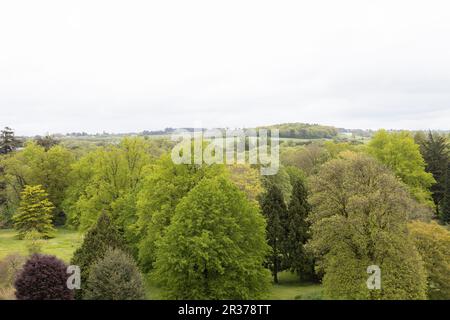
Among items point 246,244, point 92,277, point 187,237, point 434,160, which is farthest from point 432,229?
point 434,160

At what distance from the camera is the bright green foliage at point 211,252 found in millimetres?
26109

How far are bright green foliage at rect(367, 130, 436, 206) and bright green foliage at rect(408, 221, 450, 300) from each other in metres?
21.2

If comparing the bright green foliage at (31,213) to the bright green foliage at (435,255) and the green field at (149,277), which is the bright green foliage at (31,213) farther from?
the bright green foliage at (435,255)

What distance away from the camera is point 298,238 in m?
36.1

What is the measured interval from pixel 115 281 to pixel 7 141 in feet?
228

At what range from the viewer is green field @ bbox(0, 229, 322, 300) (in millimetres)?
31656

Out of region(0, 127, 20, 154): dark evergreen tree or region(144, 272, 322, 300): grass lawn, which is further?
region(0, 127, 20, 154): dark evergreen tree

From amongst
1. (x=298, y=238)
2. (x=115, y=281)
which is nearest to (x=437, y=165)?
(x=298, y=238)

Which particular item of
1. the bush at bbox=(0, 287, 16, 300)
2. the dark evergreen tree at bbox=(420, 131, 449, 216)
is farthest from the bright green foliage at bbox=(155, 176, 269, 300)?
the dark evergreen tree at bbox=(420, 131, 449, 216)

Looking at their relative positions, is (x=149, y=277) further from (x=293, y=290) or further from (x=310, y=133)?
(x=310, y=133)

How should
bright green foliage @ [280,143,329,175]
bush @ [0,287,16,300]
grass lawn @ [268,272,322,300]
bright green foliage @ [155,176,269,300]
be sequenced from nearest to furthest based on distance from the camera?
bush @ [0,287,16,300] → bright green foliage @ [155,176,269,300] → grass lawn @ [268,272,322,300] → bright green foliage @ [280,143,329,175]

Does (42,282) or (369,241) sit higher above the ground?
(369,241)

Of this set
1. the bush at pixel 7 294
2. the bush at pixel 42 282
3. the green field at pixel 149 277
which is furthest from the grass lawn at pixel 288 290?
the bush at pixel 7 294

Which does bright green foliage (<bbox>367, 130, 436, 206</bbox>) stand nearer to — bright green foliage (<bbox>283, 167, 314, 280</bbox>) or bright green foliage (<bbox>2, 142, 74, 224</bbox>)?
bright green foliage (<bbox>283, 167, 314, 280</bbox>)
